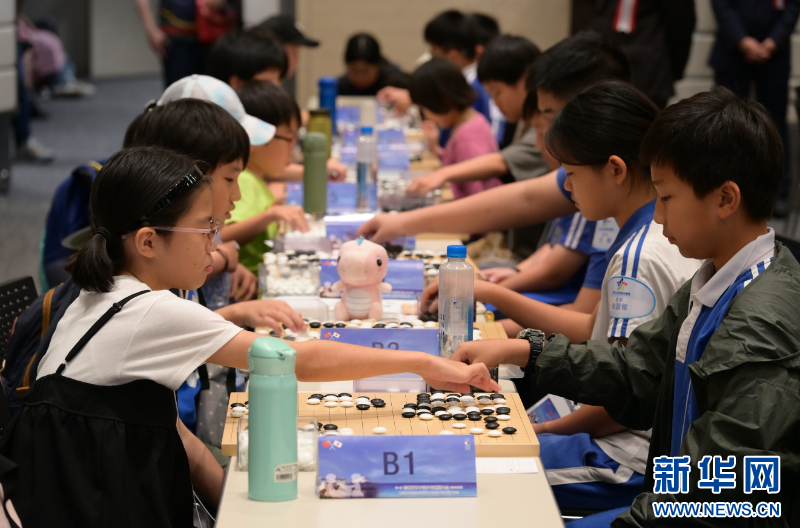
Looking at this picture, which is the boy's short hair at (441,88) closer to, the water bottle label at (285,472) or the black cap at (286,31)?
the black cap at (286,31)

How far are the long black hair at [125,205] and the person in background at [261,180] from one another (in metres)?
1.10

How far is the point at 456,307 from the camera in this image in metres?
1.74

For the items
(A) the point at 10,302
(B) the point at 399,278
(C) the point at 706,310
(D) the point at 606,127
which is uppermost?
(D) the point at 606,127

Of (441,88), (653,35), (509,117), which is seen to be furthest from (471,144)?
(653,35)

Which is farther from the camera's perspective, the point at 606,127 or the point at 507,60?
the point at 507,60

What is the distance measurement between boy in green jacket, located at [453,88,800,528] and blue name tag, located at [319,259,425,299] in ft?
1.61

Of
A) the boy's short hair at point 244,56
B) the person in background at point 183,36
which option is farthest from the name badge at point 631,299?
the person in background at point 183,36

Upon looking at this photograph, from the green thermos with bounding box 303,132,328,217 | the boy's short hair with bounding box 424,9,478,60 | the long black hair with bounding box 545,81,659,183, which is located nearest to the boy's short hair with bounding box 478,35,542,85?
the green thermos with bounding box 303,132,328,217

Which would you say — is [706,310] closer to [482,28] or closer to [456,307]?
[456,307]

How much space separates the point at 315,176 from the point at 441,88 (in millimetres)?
1384

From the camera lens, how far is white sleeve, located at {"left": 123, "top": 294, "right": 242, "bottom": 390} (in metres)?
1.39

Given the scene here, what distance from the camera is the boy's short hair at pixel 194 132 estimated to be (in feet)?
6.92

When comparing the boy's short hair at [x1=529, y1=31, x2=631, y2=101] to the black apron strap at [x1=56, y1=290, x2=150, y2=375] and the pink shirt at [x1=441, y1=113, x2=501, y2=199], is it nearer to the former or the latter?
the pink shirt at [x1=441, y1=113, x2=501, y2=199]

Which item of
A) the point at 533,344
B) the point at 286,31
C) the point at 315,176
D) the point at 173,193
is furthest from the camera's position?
the point at 286,31
